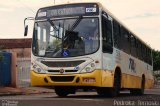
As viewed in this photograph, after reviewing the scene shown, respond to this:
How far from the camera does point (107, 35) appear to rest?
1748 centimetres

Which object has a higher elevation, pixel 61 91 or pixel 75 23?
pixel 75 23

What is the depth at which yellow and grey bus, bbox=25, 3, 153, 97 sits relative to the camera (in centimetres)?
1655

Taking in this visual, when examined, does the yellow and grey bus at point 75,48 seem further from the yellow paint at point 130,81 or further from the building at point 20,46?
the building at point 20,46

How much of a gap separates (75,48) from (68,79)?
1121mm

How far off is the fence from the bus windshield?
22.1 meters

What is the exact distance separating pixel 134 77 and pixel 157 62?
73194 mm

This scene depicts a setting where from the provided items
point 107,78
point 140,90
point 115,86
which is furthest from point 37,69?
point 140,90

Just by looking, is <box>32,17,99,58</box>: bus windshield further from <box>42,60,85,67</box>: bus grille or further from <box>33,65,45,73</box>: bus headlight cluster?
<box>33,65,45,73</box>: bus headlight cluster

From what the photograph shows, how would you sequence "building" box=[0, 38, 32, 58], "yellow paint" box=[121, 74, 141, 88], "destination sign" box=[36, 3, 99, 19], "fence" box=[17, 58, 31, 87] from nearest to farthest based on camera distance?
"destination sign" box=[36, 3, 99, 19] < "yellow paint" box=[121, 74, 141, 88] < "fence" box=[17, 58, 31, 87] < "building" box=[0, 38, 32, 58]

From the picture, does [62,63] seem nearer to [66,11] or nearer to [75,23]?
[75,23]

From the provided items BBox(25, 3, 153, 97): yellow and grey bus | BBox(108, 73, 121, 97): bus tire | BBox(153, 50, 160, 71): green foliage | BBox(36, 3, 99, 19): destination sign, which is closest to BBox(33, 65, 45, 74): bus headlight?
BBox(25, 3, 153, 97): yellow and grey bus

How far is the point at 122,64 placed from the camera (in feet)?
65.1

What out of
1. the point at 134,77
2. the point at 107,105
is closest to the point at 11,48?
the point at 134,77

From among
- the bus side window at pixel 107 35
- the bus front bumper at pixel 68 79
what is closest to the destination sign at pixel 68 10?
the bus side window at pixel 107 35
